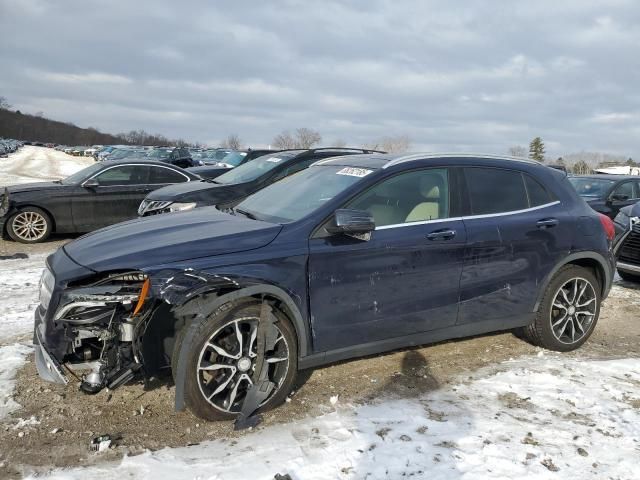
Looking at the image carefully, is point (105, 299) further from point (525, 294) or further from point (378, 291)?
point (525, 294)

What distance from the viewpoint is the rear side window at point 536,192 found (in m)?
4.61

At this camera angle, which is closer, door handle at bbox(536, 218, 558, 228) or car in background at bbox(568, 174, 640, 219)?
door handle at bbox(536, 218, 558, 228)

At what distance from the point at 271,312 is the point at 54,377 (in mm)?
1357

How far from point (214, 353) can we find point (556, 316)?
3139 mm

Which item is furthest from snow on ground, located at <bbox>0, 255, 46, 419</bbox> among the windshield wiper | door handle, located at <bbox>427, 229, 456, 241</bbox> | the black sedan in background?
door handle, located at <bbox>427, 229, 456, 241</bbox>

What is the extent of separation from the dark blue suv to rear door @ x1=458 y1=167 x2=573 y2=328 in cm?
1

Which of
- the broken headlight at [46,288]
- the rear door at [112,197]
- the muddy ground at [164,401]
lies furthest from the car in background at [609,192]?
the broken headlight at [46,288]

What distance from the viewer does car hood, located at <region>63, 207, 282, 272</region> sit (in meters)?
3.27

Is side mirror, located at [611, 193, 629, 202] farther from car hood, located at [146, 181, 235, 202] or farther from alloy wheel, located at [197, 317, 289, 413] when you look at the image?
alloy wheel, located at [197, 317, 289, 413]

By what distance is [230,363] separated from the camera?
11.0 ft

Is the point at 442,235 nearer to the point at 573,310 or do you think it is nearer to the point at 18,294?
the point at 573,310

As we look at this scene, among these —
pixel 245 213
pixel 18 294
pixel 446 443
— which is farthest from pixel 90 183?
pixel 446 443

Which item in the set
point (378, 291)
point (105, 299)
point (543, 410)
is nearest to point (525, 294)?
point (543, 410)

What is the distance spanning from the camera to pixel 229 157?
2286 centimetres
